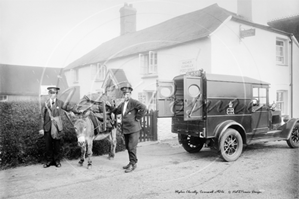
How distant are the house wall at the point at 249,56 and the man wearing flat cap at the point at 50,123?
6.43 metres

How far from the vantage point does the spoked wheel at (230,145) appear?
6.23m

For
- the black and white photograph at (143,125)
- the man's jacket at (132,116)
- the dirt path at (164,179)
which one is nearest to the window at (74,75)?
the black and white photograph at (143,125)

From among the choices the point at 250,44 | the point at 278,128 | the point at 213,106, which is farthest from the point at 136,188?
the point at 250,44

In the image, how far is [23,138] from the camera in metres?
5.50

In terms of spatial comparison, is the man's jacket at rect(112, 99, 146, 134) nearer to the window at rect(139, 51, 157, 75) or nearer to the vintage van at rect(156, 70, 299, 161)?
the vintage van at rect(156, 70, 299, 161)

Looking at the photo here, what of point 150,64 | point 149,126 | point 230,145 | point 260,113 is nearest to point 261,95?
point 260,113

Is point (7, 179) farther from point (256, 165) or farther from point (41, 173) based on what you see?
point (256, 165)

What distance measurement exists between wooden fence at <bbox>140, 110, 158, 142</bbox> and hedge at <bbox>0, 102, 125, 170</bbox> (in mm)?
3405

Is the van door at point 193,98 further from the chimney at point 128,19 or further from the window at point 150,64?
the window at point 150,64

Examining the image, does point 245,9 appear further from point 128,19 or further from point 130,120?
point 130,120

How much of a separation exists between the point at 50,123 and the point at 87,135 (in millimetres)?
879

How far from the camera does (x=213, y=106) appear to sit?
638cm

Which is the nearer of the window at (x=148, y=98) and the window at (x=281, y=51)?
the window at (x=148, y=98)

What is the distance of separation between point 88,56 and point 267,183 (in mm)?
5304
